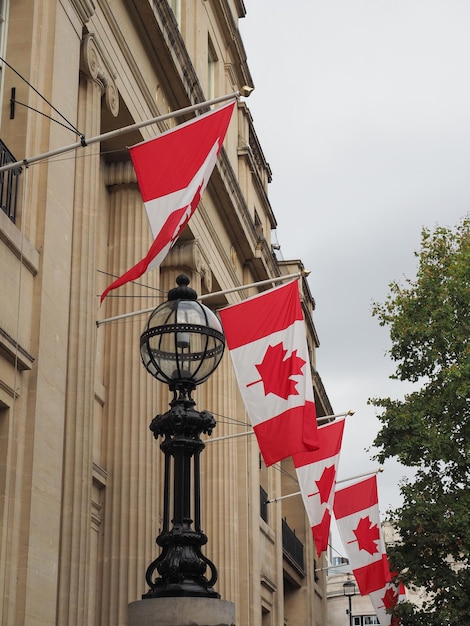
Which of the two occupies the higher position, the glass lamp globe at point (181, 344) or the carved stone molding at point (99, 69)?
the carved stone molding at point (99, 69)

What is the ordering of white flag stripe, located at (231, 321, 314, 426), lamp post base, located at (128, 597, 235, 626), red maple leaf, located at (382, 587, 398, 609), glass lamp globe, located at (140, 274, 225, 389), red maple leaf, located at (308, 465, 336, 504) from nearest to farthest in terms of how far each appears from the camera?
lamp post base, located at (128, 597, 235, 626)
glass lamp globe, located at (140, 274, 225, 389)
white flag stripe, located at (231, 321, 314, 426)
red maple leaf, located at (308, 465, 336, 504)
red maple leaf, located at (382, 587, 398, 609)

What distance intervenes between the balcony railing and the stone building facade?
0.02 m

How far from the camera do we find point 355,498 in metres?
26.1

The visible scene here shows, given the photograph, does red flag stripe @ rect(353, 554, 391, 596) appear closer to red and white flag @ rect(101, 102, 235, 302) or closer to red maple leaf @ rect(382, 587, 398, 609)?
red maple leaf @ rect(382, 587, 398, 609)

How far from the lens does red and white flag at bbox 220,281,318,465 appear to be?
51.7ft

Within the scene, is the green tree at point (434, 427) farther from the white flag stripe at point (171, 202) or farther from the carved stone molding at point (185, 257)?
the white flag stripe at point (171, 202)

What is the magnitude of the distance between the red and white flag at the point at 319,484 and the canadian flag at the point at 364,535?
459 centimetres

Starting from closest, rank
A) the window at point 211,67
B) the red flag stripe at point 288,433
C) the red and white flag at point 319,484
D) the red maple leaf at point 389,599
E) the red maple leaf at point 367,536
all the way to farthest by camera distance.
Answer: the red flag stripe at point 288,433 → the red and white flag at point 319,484 → the red maple leaf at point 367,536 → the red maple leaf at point 389,599 → the window at point 211,67

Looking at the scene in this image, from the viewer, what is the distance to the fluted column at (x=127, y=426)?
685 inches

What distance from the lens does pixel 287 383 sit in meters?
16.1

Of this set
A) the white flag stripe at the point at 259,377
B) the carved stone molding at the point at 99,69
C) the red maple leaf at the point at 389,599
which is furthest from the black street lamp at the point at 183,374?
the red maple leaf at the point at 389,599

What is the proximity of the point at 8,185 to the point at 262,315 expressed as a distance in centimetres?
522

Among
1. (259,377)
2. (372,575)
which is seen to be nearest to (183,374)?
(259,377)

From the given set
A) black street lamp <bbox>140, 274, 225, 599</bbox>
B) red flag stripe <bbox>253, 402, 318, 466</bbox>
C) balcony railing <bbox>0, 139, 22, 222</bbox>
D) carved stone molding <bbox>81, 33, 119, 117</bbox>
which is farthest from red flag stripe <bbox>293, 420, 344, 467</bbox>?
black street lamp <bbox>140, 274, 225, 599</bbox>
